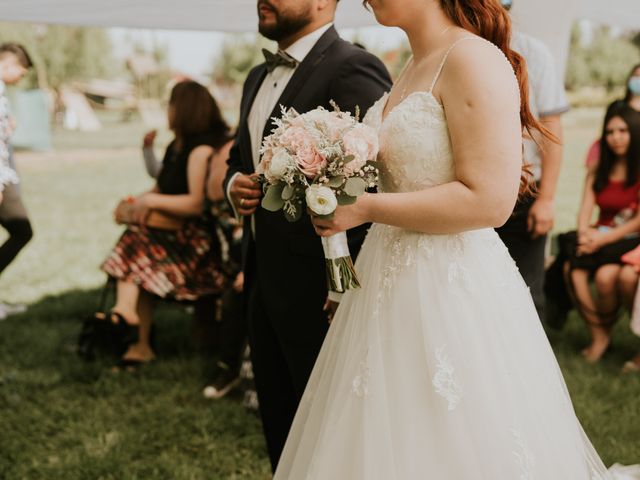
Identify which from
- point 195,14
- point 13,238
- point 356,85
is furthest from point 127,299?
point 356,85

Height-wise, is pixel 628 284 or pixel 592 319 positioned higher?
pixel 628 284

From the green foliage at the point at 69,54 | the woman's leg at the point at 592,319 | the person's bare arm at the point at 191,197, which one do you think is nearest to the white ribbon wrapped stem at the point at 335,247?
the person's bare arm at the point at 191,197

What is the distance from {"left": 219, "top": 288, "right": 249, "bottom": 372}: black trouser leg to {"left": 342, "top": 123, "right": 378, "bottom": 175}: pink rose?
9.44 ft

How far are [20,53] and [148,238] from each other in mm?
2545

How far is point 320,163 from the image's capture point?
191 centimetres

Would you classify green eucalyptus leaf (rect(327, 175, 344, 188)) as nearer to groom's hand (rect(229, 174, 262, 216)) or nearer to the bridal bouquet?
the bridal bouquet

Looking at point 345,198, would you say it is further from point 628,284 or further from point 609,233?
point 609,233

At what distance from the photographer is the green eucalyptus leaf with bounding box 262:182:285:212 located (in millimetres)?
1986

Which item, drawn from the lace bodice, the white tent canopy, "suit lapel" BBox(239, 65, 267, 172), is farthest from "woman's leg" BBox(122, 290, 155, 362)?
the lace bodice

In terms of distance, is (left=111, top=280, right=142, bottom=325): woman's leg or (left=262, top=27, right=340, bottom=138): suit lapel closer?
(left=262, top=27, right=340, bottom=138): suit lapel

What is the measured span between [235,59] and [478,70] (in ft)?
146

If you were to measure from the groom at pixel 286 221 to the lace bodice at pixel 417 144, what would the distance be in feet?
2.14

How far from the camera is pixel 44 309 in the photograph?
20.7ft

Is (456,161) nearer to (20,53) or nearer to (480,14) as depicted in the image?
(480,14)
